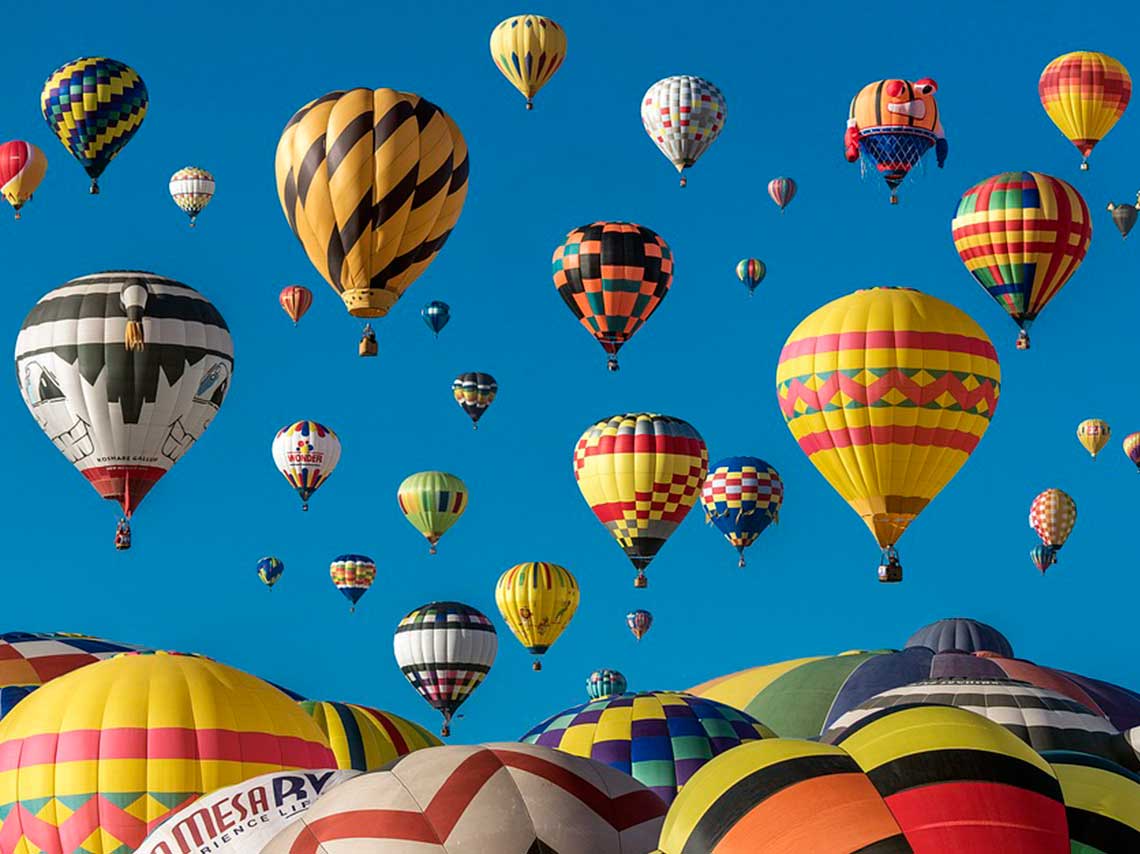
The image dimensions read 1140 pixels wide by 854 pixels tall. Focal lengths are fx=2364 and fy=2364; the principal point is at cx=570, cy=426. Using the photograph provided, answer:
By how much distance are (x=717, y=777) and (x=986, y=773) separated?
1.03 m

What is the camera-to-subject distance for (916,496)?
92.0ft

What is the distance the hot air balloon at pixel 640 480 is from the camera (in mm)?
35938

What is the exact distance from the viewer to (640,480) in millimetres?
35969

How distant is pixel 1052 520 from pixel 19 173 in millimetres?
21496

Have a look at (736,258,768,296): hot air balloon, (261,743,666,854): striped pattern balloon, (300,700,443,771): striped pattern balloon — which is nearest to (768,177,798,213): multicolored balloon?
(736,258,768,296): hot air balloon

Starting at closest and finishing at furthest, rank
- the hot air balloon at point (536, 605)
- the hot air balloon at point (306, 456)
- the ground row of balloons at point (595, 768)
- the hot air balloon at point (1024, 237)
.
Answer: the ground row of balloons at point (595, 768) → the hot air balloon at point (1024, 237) → the hot air balloon at point (536, 605) → the hot air balloon at point (306, 456)

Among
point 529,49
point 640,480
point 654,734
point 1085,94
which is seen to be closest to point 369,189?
point 654,734

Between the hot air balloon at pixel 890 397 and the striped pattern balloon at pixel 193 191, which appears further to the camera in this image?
the striped pattern balloon at pixel 193 191

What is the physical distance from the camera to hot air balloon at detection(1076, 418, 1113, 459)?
48594 mm

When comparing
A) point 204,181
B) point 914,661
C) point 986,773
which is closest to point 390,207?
point 914,661

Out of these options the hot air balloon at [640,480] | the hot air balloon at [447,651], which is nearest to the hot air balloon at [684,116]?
the hot air balloon at [640,480]

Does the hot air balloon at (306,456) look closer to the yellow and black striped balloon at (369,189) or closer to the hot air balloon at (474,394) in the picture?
the hot air balloon at (474,394)

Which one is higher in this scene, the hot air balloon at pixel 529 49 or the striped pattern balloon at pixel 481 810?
the hot air balloon at pixel 529 49

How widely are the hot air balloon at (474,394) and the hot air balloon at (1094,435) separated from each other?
40.2 feet
